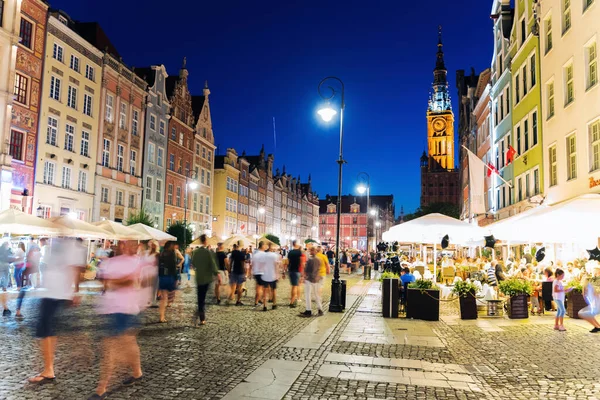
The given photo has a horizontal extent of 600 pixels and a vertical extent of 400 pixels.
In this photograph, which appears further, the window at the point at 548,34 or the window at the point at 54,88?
the window at the point at 54,88

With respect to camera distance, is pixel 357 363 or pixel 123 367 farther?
pixel 357 363

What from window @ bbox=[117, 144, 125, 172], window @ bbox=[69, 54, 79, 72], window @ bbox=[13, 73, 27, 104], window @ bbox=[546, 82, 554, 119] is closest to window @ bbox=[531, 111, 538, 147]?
window @ bbox=[546, 82, 554, 119]

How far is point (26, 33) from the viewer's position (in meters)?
30.1

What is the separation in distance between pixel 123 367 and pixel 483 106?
134 feet

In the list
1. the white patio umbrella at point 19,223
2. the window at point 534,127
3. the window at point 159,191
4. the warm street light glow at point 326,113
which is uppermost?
the window at point 534,127

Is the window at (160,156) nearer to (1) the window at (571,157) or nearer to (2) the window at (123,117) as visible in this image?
(2) the window at (123,117)

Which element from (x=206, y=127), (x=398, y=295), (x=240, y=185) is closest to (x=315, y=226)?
(x=240, y=185)

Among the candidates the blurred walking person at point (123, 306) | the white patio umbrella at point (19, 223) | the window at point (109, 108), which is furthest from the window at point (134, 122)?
the blurred walking person at point (123, 306)

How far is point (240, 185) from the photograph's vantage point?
71062 millimetres

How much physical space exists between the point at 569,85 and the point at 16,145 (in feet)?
94.0

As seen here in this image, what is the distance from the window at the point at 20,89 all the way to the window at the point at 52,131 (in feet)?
8.28

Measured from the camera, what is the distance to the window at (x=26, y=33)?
29750 mm

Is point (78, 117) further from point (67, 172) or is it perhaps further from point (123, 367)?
point (123, 367)

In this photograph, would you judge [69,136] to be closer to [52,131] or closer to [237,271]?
[52,131]
